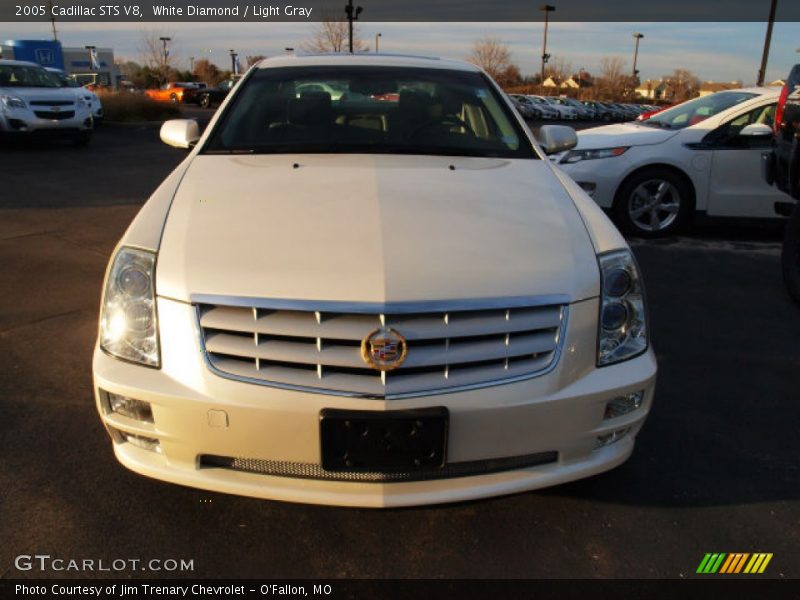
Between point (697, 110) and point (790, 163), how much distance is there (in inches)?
103

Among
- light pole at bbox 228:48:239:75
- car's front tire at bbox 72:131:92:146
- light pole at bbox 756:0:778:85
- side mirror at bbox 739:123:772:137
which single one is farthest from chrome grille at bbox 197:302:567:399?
light pole at bbox 228:48:239:75

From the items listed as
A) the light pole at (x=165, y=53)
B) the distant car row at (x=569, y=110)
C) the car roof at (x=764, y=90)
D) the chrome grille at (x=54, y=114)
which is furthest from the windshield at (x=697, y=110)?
the light pole at (x=165, y=53)

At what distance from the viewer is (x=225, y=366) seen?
2.03m

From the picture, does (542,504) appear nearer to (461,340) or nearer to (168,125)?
(461,340)

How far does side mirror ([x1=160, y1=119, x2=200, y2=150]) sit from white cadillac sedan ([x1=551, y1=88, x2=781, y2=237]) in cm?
414

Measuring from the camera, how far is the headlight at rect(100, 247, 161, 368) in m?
2.12

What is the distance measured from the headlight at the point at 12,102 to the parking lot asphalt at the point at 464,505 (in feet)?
33.0

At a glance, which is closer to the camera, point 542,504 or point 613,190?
point 542,504

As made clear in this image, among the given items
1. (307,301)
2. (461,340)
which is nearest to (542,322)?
(461,340)

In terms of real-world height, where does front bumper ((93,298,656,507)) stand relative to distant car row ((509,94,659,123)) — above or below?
above

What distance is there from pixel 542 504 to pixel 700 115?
5940mm

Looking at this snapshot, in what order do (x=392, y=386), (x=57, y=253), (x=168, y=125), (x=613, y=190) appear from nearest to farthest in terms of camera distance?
(x=392, y=386) → (x=168, y=125) → (x=57, y=253) → (x=613, y=190)
